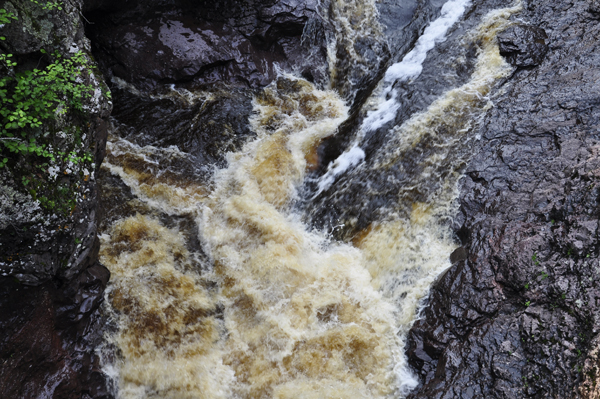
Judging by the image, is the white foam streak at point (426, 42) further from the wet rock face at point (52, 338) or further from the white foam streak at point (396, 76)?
the wet rock face at point (52, 338)

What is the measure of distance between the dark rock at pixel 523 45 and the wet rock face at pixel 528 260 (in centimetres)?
39

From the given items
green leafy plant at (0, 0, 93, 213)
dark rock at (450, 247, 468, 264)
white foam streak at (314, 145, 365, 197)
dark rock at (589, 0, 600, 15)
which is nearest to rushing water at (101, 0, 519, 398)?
white foam streak at (314, 145, 365, 197)

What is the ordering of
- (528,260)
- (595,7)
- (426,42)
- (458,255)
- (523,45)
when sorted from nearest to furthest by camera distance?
(528,260) < (458,255) < (523,45) < (595,7) < (426,42)

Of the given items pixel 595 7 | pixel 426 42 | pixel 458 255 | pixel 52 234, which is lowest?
pixel 52 234

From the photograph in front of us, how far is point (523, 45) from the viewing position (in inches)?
291

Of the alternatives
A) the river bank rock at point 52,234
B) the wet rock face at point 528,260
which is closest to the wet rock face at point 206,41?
the river bank rock at point 52,234

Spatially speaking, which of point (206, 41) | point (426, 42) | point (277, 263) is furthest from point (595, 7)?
point (206, 41)

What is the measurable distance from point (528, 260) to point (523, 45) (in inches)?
176

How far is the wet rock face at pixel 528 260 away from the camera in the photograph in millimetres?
4160

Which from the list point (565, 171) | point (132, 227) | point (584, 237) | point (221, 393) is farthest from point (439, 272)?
point (132, 227)

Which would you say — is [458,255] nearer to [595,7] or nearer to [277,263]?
[277,263]

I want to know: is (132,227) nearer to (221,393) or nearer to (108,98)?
(108,98)

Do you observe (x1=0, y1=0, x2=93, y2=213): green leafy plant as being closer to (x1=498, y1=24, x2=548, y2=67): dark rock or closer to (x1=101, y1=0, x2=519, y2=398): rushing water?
(x1=101, y1=0, x2=519, y2=398): rushing water

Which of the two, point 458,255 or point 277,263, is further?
point 277,263
